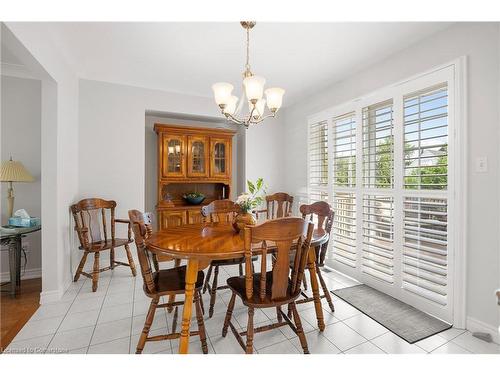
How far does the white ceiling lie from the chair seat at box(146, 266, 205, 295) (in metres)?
2.02

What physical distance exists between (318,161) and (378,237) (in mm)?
1365

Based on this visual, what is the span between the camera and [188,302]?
162cm

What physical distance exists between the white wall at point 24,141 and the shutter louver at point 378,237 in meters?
3.80

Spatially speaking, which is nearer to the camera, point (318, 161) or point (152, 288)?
point (152, 288)

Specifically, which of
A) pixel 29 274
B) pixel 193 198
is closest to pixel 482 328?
pixel 193 198

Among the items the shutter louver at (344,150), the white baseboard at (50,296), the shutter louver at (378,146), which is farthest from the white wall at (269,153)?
the white baseboard at (50,296)

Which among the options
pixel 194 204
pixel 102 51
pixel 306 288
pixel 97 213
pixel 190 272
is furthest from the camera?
pixel 194 204

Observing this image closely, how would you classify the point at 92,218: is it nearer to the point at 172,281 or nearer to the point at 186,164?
the point at 186,164

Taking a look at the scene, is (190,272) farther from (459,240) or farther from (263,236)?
(459,240)

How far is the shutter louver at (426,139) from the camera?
214 cm

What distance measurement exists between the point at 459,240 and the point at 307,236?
4.30 ft

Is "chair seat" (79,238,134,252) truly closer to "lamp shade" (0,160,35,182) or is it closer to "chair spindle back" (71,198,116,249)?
"chair spindle back" (71,198,116,249)
